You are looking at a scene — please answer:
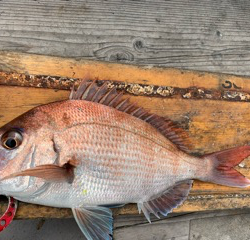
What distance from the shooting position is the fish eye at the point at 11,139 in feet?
4.15

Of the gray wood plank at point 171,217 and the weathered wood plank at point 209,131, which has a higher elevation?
the weathered wood plank at point 209,131

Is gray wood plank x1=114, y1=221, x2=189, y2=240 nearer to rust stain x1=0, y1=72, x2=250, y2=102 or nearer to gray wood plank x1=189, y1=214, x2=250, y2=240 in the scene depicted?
gray wood plank x1=189, y1=214, x2=250, y2=240

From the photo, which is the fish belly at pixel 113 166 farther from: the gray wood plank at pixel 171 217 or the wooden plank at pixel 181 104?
the gray wood plank at pixel 171 217

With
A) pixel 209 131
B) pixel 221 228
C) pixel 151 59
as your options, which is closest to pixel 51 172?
A: pixel 209 131

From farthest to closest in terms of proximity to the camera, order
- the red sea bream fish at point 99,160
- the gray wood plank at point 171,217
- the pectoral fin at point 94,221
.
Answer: the gray wood plank at point 171,217 < the pectoral fin at point 94,221 < the red sea bream fish at point 99,160

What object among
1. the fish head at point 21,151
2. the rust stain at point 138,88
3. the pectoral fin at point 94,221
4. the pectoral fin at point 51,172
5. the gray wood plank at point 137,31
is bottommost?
the pectoral fin at point 94,221

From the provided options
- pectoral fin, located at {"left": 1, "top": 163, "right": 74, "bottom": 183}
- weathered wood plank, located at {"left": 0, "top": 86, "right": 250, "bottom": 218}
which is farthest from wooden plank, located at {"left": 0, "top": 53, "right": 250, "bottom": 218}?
pectoral fin, located at {"left": 1, "top": 163, "right": 74, "bottom": 183}

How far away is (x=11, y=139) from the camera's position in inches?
49.9

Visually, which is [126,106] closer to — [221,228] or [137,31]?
[137,31]

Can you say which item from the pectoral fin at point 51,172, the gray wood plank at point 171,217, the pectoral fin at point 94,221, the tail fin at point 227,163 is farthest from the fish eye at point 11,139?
the tail fin at point 227,163

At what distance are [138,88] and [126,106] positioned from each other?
0.24 meters

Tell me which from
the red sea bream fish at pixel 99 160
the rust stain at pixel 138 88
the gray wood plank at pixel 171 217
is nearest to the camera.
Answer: the red sea bream fish at pixel 99 160

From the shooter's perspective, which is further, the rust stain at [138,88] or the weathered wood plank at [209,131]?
the weathered wood plank at [209,131]

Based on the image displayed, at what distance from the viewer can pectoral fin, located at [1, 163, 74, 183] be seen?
1176 millimetres
